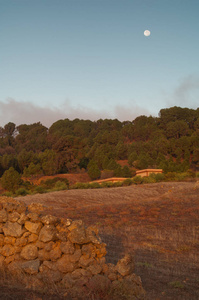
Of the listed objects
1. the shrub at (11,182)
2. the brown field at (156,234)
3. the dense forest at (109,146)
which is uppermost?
the dense forest at (109,146)

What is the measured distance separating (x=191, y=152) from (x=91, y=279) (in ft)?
143

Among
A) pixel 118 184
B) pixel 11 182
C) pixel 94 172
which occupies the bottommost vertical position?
pixel 118 184

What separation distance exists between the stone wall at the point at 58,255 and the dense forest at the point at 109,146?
92.7 feet

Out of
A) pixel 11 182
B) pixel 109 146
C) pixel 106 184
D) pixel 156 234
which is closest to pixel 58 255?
Result: pixel 156 234

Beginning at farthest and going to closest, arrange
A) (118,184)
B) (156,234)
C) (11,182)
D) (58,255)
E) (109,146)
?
1. (109,146)
2. (11,182)
3. (118,184)
4. (156,234)
5. (58,255)

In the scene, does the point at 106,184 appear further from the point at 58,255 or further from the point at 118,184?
the point at 58,255

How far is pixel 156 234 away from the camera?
10.2 meters

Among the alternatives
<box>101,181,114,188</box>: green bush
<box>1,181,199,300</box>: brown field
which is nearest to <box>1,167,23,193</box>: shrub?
<box>101,181,114,188</box>: green bush

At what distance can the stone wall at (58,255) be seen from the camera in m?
4.89

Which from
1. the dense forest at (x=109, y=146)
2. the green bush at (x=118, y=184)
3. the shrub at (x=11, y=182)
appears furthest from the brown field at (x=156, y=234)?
the dense forest at (x=109, y=146)

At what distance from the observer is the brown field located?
5.69 m

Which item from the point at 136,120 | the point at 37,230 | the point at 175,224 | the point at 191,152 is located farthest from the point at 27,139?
the point at 37,230

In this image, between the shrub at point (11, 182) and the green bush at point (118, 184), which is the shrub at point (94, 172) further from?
the shrub at point (11, 182)

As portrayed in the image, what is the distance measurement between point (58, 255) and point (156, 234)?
18.9ft
